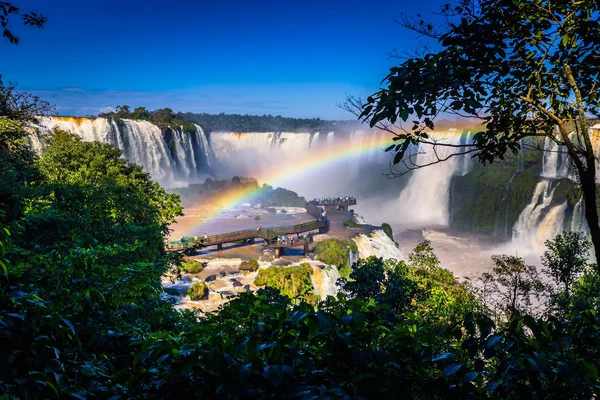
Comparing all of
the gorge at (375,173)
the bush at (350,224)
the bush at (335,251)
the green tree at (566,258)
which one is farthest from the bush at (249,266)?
the green tree at (566,258)

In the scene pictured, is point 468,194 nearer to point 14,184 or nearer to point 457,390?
point 14,184

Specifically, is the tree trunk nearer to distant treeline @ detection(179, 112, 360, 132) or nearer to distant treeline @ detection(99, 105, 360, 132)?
distant treeline @ detection(99, 105, 360, 132)

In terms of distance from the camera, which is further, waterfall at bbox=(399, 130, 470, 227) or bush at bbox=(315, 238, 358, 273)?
waterfall at bbox=(399, 130, 470, 227)

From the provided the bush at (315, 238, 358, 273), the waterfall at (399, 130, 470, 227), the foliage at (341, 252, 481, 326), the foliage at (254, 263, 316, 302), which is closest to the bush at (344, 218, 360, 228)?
the bush at (315, 238, 358, 273)

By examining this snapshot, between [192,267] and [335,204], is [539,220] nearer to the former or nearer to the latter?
[335,204]

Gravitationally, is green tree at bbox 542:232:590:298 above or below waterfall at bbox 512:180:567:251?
above

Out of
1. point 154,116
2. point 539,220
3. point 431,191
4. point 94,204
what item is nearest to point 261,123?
point 154,116
